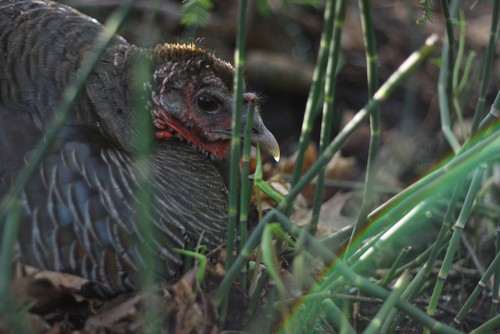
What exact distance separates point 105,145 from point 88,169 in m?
0.14

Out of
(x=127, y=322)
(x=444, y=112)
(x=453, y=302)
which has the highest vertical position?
(x=444, y=112)

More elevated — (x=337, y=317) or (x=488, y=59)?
(x=488, y=59)

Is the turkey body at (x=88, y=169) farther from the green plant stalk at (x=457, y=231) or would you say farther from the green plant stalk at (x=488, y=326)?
the green plant stalk at (x=488, y=326)

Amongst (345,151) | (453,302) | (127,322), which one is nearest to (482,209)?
(453,302)

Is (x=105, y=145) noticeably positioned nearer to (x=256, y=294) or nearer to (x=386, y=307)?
(x=256, y=294)

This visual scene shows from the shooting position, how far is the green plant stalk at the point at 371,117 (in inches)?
80.4

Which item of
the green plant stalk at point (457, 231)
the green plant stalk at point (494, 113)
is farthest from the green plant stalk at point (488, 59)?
the green plant stalk at point (457, 231)

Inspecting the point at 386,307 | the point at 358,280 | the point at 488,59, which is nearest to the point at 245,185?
the point at 358,280

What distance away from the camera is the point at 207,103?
9.63ft

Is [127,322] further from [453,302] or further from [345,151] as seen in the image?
[345,151]

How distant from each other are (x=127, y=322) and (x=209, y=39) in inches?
131

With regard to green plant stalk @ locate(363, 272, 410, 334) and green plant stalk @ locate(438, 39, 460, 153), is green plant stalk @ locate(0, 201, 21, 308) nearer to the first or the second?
green plant stalk @ locate(363, 272, 410, 334)

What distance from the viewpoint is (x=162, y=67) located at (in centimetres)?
292

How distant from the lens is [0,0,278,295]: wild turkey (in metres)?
2.50
